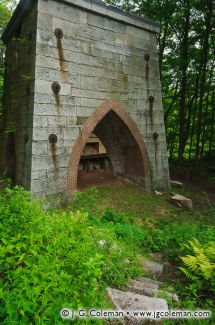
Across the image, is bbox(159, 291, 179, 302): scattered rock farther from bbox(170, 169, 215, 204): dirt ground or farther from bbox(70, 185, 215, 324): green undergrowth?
bbox(170, 169, 215, 204): dirt ground

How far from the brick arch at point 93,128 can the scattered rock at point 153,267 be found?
338 cm

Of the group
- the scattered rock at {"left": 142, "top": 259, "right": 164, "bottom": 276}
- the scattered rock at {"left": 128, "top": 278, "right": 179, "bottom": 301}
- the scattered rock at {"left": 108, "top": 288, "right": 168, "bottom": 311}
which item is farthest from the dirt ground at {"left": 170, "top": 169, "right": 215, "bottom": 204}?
the scattered rock at {"left": 108, "top": 288, "right": 168, "bottom": 311}

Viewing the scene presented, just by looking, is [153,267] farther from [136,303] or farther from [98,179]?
[98,179]

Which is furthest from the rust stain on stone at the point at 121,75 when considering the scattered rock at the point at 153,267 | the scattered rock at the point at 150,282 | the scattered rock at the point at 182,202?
the scattered rock at the point at 150,282

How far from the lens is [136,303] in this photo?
2646mm

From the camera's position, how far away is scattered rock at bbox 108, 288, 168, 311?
8.54ft

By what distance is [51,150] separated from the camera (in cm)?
657

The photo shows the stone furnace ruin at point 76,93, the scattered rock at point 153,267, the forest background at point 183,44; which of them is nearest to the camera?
the scattered rock at point 153,267

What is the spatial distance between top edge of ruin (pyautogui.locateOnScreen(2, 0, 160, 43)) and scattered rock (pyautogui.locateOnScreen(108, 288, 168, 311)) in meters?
6.85

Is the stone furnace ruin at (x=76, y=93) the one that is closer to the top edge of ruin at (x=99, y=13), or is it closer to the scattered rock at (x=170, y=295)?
the top edge of ruin at (x=99, y=13)

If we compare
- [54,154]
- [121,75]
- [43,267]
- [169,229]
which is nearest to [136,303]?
[43,267]

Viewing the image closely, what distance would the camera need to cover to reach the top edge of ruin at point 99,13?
701cm

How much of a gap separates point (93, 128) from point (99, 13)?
10.5ft

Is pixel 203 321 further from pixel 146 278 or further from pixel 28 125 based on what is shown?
pixel 28 125
